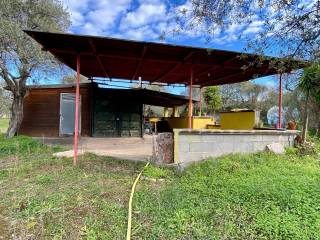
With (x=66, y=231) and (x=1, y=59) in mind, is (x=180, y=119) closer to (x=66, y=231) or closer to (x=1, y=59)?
(x=1, y=59)

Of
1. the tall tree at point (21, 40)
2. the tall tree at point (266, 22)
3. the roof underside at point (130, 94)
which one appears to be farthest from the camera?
the roof underside at point (130, 94)

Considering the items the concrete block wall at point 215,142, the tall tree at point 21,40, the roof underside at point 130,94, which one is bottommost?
the concrete block wall at point 215,142

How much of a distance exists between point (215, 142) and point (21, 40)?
7.73 metres

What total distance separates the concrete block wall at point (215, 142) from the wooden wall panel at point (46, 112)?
7.40 meters

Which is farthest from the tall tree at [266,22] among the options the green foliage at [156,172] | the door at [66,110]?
the door at [66,110]

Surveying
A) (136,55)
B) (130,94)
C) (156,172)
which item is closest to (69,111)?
(130,94)

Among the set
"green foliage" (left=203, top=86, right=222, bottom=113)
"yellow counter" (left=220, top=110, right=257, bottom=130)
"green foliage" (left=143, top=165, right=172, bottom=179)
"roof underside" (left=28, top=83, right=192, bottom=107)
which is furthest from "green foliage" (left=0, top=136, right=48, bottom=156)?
"green foliage" (left=203, top=86, right=222, bottom=113)

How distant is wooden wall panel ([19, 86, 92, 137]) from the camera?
506 inches

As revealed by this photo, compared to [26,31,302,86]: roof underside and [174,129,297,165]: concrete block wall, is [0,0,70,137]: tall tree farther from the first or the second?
[174,129,297,165]: concrete block wall

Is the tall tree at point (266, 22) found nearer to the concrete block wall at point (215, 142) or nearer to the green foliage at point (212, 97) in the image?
the concrete block wall at point (215, 142)

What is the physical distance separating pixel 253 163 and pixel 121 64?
4.97m

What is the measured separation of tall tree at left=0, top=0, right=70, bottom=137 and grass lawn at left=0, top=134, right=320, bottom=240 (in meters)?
5.33

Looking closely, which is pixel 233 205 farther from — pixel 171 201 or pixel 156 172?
pixel 156 172

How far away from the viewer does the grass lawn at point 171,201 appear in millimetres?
3631
